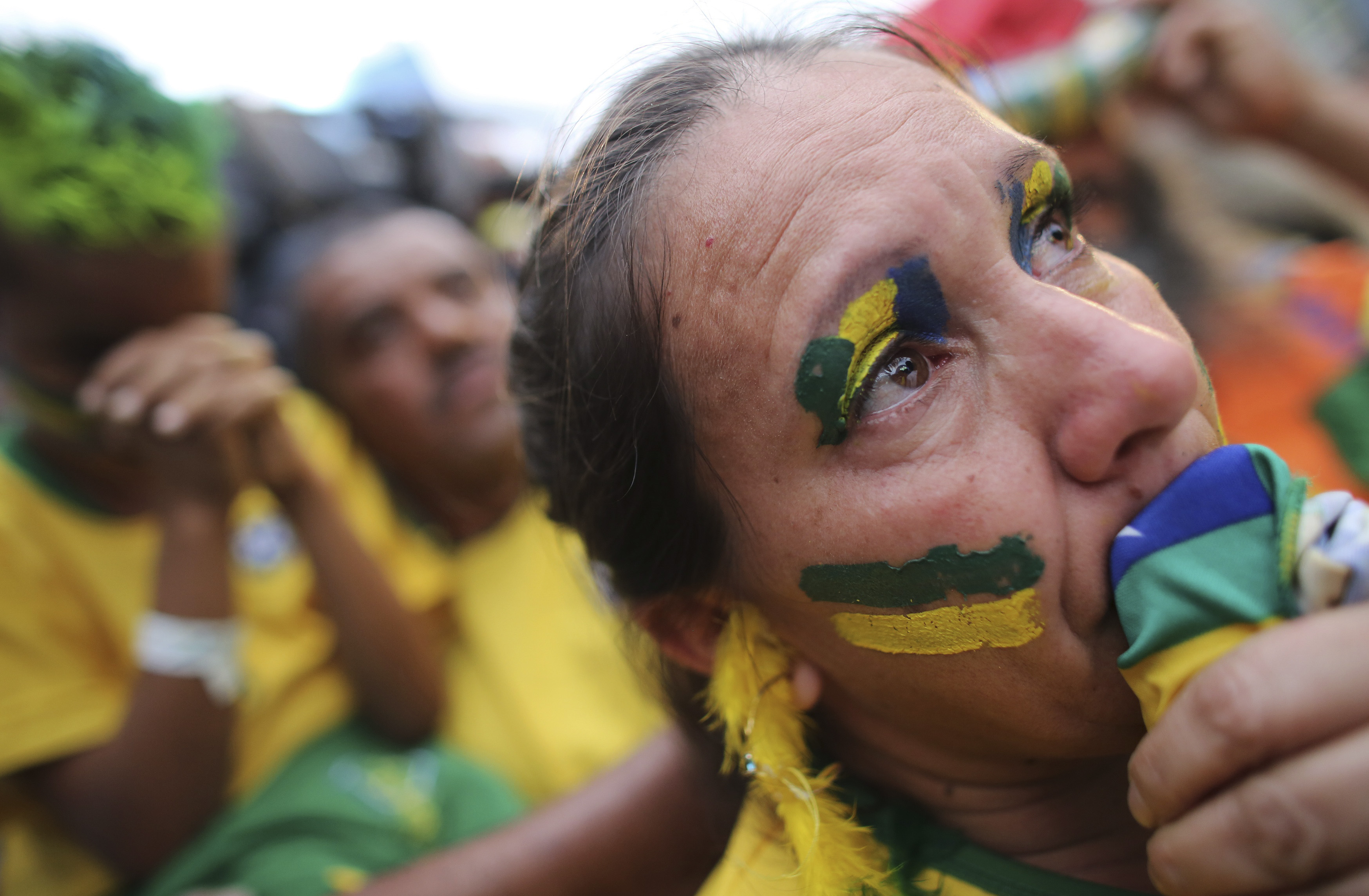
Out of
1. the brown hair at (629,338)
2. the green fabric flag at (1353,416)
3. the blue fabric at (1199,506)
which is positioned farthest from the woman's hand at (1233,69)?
the blue fabric at (1199,506)

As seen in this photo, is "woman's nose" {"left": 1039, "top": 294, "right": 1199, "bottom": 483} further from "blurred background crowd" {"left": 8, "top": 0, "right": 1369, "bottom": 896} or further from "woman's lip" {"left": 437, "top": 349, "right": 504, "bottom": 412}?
"woman's lip" {"left": 437, "top": 349, "right": 504, "bottom": 412}

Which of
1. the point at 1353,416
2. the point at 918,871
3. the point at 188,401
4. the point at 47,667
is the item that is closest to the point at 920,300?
the point at 918,871

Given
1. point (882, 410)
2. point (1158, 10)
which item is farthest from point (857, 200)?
point (1158, 10)

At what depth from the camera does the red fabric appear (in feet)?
9.47

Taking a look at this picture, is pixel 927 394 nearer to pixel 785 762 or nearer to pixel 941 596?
pixel 941 596

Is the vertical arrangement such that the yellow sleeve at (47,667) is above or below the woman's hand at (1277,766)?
below

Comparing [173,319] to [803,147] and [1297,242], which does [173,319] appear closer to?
[803,147]

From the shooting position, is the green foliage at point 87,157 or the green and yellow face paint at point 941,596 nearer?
the green and yellow face paint at point 941,596

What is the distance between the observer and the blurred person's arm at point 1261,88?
2.16 metres

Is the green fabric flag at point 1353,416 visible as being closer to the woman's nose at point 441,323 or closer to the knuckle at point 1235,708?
the knuckle at point 1235,708

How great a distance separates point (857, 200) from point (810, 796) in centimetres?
78

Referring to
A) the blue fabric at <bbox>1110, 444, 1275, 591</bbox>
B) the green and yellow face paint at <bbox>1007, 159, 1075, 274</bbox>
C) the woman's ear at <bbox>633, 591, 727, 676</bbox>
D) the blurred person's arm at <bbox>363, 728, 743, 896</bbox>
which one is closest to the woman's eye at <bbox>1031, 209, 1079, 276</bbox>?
the green and yellow face paint at <bbox>1007, 159, 1075, 274</bbox>

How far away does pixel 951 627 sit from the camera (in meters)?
0.93

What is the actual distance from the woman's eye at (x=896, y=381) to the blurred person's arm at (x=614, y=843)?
2.64 ft
